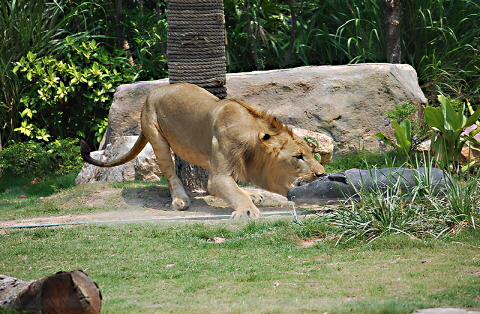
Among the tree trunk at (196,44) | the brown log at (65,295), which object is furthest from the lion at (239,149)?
the brown log at (65,295)

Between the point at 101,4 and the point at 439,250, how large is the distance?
427 inches

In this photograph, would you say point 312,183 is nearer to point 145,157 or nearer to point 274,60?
point 145,157

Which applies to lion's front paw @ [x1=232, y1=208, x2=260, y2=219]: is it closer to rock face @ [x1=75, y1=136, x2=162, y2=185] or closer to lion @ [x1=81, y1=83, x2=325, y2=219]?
lion @ [x1=81, y1=83, x2=325, y2=219]

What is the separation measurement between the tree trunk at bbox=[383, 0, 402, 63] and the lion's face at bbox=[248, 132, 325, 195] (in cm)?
574

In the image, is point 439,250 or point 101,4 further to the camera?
point 101,4

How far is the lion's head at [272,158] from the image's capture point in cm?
722

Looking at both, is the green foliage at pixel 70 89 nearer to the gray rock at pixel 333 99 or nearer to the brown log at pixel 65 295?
the gray rock at pixel 333 99

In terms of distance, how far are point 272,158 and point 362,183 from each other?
4.87 ft

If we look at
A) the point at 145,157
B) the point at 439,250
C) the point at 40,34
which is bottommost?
the point at 145,157

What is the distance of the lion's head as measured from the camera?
23.7 ft

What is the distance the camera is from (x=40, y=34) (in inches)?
504

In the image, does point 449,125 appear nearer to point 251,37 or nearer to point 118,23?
point 251,37

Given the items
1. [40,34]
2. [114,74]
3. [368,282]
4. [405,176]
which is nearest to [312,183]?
[405,176]

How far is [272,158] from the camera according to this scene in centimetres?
725
